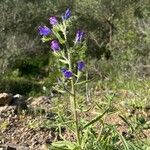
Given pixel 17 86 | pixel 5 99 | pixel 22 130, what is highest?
pixel 17 86

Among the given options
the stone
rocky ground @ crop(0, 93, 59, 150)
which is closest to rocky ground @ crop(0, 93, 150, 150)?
rocky ground @ crop(0, 93, 59, 150)

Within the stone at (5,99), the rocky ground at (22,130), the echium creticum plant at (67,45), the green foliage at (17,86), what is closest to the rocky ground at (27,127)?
the rocky ground at (22,130)

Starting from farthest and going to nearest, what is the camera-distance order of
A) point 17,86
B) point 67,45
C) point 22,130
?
point 17,86, point 22,130, point 67,45

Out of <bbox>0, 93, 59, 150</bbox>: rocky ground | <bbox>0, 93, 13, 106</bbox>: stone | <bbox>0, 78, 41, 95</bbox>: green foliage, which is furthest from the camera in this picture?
<bbox>0, 78, 41, 95</bbox>: green foliage

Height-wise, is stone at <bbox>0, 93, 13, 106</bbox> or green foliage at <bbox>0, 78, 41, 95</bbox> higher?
green foliage at <bbox>0, 78, 41, 95</bbox>

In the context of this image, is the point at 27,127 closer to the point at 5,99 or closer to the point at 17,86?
the point at 5,99

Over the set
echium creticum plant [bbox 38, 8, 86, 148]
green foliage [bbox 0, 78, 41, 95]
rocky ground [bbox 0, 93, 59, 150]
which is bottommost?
rocky ground [bbox 0, 93, 59, 150]

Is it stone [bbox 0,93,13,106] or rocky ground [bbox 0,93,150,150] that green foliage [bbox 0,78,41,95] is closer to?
stone [bbox 0,93,13,106]

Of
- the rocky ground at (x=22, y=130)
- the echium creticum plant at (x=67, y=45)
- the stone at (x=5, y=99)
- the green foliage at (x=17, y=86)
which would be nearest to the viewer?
the echium creticum plant at (x=67, y=45)

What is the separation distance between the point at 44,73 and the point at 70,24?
53.4 ft

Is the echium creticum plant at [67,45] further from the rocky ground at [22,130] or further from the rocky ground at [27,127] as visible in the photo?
the rocky ground at [22,130]

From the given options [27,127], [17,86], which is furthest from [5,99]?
[17,86]

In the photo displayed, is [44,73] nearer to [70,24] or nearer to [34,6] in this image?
[34,6]

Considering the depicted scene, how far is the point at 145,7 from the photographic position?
763 inches
